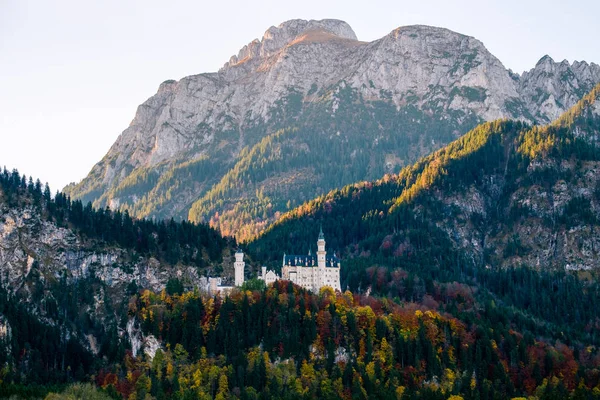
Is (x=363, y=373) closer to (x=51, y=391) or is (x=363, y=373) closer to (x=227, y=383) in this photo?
(x=227, y=383)

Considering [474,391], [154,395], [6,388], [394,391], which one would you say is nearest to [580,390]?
[474,391]

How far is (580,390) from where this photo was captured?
199m

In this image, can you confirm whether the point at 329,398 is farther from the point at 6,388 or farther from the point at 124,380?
the point at 6,388

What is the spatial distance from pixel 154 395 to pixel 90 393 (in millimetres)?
12589

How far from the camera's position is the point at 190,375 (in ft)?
642

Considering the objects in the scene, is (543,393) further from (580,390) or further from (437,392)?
(437,392)

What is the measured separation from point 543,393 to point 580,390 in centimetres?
819

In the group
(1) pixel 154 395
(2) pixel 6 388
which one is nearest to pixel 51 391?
(2) pixel 6 388

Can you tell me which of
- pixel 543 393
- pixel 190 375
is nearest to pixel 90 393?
pixel 190 375

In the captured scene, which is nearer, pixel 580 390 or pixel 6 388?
pixel 6 388

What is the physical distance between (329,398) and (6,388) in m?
64.8

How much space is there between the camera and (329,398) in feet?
618

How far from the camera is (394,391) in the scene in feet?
632

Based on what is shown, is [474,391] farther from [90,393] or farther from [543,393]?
[90,393]
